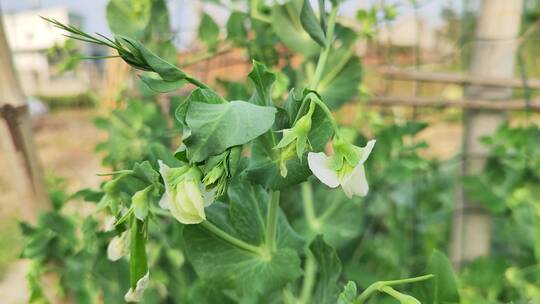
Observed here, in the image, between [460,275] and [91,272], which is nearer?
[91,272]

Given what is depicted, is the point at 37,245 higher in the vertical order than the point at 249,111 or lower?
lower

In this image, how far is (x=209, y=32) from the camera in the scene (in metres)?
0.77

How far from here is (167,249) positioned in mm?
748

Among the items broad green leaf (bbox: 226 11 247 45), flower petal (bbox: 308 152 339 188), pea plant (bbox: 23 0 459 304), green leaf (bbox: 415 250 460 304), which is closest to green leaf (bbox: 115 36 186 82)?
pea plant (bbox: 23 0 459 304)

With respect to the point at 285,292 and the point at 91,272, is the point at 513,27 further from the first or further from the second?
the point at 91,272

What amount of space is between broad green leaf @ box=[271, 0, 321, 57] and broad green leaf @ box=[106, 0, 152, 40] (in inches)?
6.3

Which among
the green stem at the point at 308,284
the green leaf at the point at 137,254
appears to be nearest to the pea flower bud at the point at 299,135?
the green leaf at the point at 137,254

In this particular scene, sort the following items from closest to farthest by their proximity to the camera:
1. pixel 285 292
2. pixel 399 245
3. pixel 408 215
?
pixel 285 292
pixel 399 245
pixel 408 215

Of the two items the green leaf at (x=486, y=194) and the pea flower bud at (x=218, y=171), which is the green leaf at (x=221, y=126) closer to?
the pea flower bud at (x=218, y=171)

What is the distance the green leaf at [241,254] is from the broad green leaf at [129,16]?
0.29 metres

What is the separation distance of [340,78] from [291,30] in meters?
0.08

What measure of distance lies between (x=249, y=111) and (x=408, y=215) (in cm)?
83

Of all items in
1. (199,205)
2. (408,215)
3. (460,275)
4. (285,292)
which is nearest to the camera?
(199,205)

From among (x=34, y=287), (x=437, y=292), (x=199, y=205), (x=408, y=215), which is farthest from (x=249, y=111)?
(x=408, y=215)
